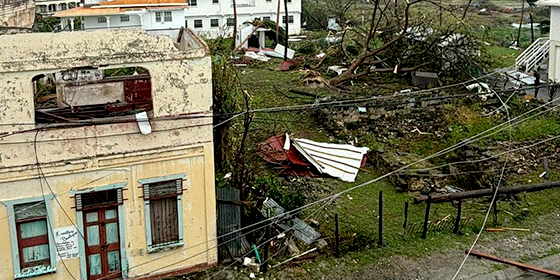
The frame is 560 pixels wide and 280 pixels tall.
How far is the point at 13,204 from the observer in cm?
1096

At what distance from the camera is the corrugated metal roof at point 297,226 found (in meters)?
14.3

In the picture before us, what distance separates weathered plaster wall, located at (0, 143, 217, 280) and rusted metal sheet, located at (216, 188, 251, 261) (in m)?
0.43

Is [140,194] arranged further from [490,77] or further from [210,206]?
[490,77]

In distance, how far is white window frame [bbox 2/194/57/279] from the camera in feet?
36.0

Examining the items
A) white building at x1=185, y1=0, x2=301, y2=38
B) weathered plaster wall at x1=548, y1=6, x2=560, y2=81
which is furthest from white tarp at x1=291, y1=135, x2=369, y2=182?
white building at x1=185, y1=0, x2=301, y2=38

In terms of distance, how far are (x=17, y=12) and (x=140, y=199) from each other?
31635 millimetres

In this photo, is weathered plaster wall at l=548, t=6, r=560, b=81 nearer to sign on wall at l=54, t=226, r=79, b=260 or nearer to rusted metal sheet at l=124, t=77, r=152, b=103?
rusted metal sheet at l=124, t=77, r=152, b=103

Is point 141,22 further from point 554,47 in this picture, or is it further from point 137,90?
point 137,90

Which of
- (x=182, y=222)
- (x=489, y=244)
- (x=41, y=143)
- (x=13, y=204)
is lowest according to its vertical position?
(x=489, y=244)

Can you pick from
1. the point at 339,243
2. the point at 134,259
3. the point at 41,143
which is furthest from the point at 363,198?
the point at 41,143

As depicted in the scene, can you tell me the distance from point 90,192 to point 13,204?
1.34 m

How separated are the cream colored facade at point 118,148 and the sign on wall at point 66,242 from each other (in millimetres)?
78

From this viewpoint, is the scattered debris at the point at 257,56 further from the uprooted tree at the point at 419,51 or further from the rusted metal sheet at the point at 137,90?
the rusted metal sheet at the point at 137,90

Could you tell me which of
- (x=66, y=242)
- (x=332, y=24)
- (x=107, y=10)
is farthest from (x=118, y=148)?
(x=332, y=24)
